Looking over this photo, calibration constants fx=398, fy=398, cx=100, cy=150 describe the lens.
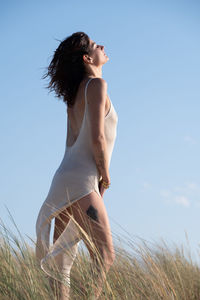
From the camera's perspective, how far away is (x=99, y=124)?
223cm

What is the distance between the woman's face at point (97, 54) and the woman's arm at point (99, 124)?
13.5 inches

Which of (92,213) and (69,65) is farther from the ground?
(69,65)

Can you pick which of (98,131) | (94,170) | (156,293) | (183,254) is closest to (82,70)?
(98,131)

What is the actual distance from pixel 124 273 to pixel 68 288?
32 centimetres

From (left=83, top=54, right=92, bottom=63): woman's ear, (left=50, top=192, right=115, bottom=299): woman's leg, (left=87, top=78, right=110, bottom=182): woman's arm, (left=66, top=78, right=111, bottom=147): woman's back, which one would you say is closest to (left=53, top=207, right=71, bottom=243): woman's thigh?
(left=50, top=192, right=115, bottom=299): woman's leg

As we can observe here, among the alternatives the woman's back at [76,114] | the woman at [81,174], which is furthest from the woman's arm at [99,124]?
the woman's back at [76,114]

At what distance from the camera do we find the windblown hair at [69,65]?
2512 millimetres

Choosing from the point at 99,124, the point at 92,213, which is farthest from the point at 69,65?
the point at 92,213

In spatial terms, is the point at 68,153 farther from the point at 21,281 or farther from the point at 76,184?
the point at 21,281

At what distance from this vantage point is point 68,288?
2090 mm

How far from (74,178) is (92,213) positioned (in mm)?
227

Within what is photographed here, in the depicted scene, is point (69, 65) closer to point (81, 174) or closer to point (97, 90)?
point (97, 90)

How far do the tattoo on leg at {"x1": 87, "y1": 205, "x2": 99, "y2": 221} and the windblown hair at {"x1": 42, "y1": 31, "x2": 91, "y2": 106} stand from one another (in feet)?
2.42

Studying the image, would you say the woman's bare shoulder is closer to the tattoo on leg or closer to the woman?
the woman
